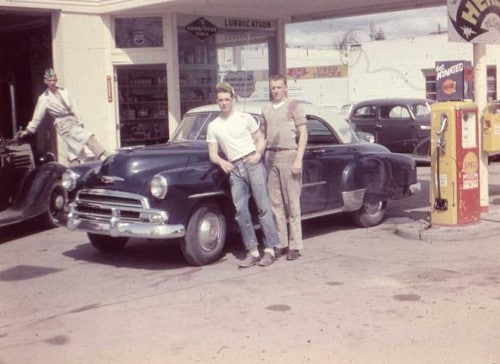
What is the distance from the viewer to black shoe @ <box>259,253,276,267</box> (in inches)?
300

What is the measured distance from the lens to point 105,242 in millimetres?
8664

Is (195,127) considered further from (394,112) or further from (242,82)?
(394,112)

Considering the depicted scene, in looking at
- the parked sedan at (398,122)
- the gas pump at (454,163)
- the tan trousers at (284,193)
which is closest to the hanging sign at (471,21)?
the gas pump at (454,163)

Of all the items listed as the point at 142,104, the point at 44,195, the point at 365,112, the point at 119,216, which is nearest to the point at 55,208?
the point at 44,195

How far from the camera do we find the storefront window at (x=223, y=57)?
607 inches

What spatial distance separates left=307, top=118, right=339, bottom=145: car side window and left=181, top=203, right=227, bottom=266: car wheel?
1850mm

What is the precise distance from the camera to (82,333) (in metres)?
5.63

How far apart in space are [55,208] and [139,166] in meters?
3.20

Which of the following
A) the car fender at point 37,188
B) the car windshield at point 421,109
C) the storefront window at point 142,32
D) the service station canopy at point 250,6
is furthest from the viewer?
the car windshield at point 421,109

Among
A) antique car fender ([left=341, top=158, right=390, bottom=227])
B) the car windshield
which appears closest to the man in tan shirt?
antique car fender ([left=341, top=158, right=390, bottom=227])

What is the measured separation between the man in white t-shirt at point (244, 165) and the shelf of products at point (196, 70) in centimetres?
784

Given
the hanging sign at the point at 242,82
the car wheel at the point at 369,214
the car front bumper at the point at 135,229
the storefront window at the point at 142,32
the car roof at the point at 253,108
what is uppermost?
the storefront window at the point at 142,32

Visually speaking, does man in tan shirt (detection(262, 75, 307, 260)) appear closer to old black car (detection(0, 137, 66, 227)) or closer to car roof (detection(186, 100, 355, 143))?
car roof (detection(186, 100, 355, 143))

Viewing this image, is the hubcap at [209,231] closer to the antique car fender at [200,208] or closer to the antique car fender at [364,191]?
the antique car fender at [200,208]
